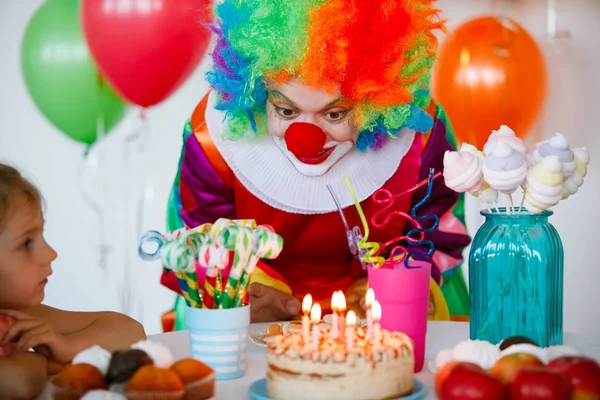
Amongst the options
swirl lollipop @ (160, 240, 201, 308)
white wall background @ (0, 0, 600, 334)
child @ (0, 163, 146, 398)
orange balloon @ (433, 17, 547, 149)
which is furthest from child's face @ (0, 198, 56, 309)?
white wall background @ (0, 0, 600, 334)

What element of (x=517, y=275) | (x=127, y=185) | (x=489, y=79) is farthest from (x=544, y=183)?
(x=127, y=185)

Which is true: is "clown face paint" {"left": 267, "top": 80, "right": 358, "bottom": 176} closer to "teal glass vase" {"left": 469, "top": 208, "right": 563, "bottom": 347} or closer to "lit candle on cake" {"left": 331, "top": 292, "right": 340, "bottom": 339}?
"teal glass vase" {"left": 469, "top": 208, "right": 563, "bottom": 347}

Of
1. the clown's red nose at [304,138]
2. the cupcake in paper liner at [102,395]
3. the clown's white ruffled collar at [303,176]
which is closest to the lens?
the cupcake in paper liner at [102,395]

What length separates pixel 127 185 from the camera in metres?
3.41

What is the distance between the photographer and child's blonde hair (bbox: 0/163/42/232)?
1194 millimetres

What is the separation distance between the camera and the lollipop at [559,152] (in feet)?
4.31

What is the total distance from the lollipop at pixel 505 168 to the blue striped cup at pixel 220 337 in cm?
40

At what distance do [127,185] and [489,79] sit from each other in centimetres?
141

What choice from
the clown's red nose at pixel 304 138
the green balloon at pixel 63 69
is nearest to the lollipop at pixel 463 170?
the clown's red nose at pixel 304 138

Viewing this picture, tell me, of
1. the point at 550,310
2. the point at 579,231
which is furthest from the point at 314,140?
the point at 579,231

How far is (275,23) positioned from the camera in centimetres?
177

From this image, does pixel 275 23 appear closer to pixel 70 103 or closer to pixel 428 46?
pixel 428 46

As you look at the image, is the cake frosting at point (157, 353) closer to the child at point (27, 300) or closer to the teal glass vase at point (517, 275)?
the child at point (27, 300)

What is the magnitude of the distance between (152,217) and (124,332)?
218cm
